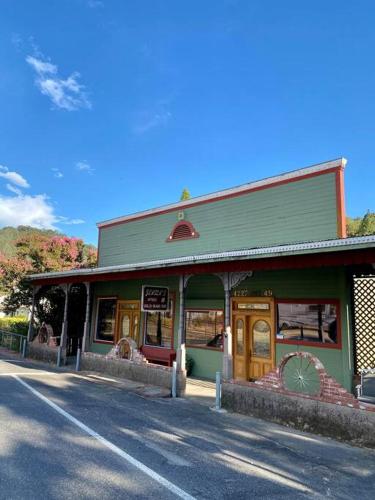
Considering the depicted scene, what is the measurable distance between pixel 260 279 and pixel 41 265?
14.0 m

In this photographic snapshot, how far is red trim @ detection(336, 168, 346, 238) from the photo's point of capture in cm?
963

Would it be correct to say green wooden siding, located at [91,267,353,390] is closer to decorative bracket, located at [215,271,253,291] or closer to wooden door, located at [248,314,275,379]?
wooden door, located at [248,314,275,379]

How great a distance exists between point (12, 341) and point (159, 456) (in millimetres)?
17267

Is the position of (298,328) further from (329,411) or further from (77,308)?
(77,308)

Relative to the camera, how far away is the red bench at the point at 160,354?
1284 centimetres

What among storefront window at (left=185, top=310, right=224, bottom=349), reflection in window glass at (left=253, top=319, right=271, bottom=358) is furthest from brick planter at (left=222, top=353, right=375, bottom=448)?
storefront window at (left=185, top=310, right=224, bottom=349)

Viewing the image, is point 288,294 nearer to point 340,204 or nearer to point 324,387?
point 340,204

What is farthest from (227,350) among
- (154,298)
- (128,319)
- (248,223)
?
(128,319)

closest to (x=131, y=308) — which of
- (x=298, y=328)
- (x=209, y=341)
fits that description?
(x=209, y=341)

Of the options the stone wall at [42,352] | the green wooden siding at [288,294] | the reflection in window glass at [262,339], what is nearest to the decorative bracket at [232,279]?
the green wooden siding at [288,294]

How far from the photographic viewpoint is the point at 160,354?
1338 cm

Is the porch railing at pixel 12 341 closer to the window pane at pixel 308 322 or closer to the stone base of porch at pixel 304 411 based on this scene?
the window pane at pixel 308 322

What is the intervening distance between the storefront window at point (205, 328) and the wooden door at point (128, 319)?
262 centimetres

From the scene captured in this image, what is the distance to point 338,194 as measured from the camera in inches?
387
